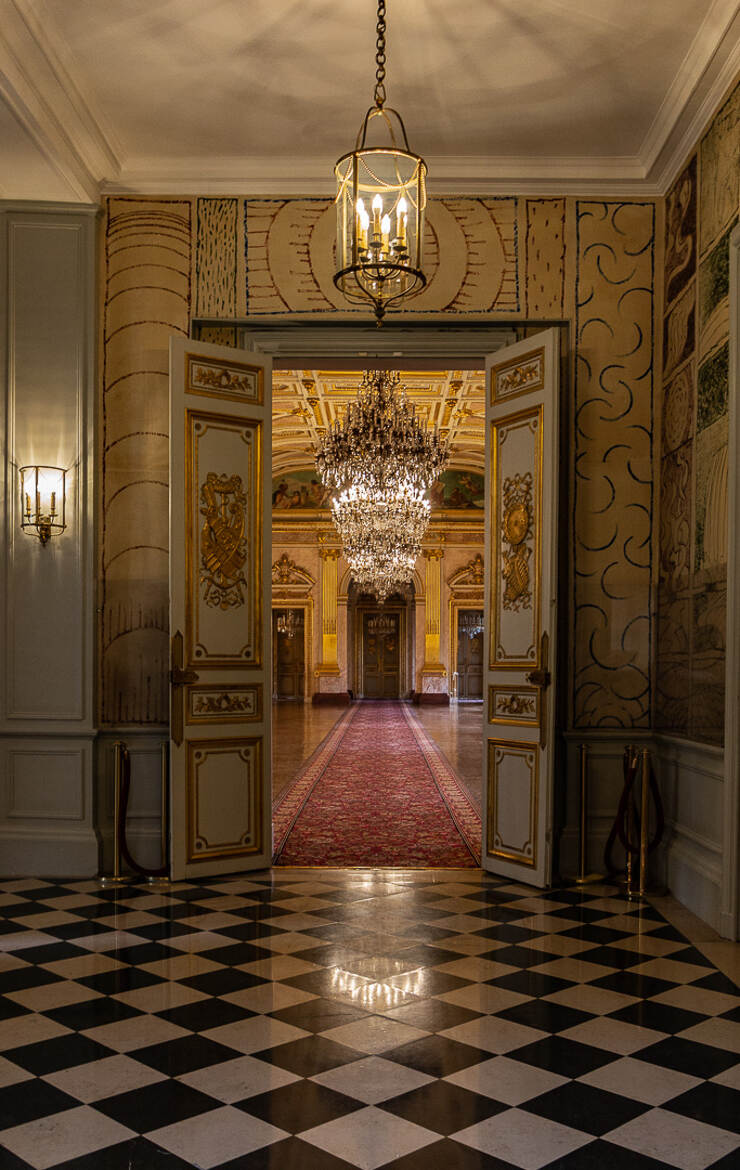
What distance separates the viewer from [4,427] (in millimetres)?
5777

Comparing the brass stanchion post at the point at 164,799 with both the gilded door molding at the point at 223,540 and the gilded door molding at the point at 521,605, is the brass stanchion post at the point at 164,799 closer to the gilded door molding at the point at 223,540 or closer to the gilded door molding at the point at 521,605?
the gilded door molding at the point at 223,540

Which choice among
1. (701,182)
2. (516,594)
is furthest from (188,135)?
(516,594)

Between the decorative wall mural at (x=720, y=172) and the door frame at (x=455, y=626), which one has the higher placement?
the decorative wall mural at (x=720, y=172)

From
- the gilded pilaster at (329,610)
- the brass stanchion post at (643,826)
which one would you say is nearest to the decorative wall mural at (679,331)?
the brass stanchion post at (643,826)

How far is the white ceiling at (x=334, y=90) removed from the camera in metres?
4.55

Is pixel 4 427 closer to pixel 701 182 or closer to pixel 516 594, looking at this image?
pixel 516 594

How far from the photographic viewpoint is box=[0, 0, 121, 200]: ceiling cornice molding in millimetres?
4469

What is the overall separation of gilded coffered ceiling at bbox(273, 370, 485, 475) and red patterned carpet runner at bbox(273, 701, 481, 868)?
4.97 meters

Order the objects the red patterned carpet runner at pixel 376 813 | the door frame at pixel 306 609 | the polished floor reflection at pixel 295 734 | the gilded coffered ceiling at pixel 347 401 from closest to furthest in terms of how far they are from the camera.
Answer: the red patterned carpet runner at pixel 376 813 < the polished floor reflection at pixel 295 734 < the gilded coffered ceiling at pixel 347 401 < the door frame at pixel 306 609

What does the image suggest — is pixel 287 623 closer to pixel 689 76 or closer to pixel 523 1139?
pixel 689 76

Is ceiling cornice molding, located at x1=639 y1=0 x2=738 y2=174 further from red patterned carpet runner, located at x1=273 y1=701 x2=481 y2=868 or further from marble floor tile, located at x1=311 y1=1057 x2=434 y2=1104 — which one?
marble floor tile, located at x1=311 y1=1057 x2=434 y2=1104

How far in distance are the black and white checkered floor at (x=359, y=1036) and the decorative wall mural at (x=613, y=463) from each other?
4.34 feet

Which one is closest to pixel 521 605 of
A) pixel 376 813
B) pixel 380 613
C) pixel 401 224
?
pixel 401 224

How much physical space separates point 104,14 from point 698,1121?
4.80 m
